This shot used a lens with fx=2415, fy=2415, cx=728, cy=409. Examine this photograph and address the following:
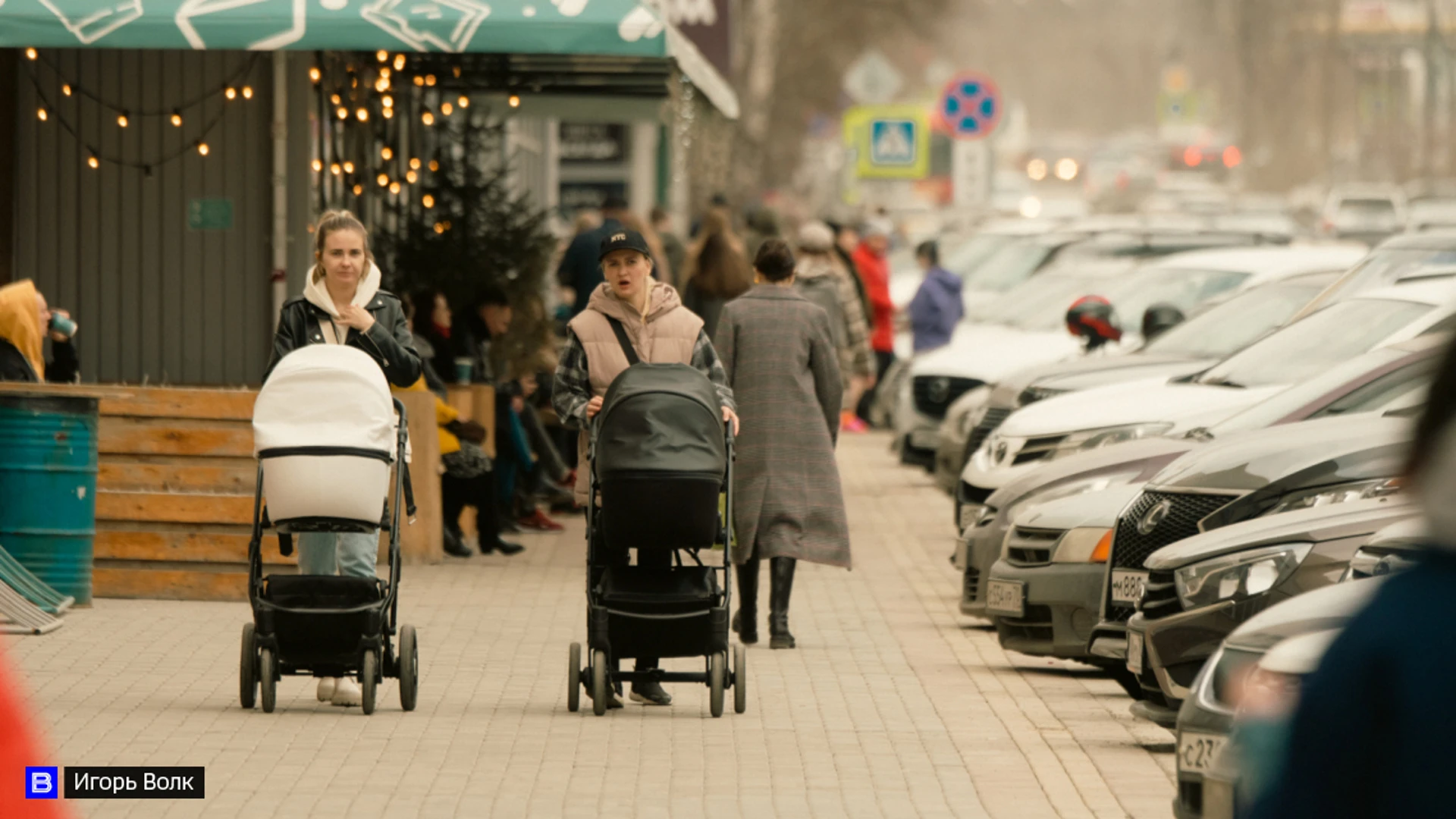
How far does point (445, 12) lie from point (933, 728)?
16.4 ft

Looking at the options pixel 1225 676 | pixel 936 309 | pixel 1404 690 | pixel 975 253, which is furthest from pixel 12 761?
pixel 975 253

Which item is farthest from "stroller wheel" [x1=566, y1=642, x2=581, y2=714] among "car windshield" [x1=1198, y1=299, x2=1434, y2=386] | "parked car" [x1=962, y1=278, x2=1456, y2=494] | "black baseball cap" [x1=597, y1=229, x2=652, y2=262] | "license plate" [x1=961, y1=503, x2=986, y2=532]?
"car windshield" [x1=1198, y1=299, x2=1434, y2=386]

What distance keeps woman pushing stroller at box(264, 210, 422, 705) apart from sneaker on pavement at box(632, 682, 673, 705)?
39.8 inches

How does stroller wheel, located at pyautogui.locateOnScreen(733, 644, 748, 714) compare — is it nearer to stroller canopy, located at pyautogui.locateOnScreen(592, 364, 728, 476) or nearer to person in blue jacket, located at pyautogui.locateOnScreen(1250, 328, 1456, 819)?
stroller canopy, located at pyautogui.locateOnScreen(592, 364, 728, 476)

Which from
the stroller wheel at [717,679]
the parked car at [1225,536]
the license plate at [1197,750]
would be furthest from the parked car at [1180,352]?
the license plate at [1197,750]

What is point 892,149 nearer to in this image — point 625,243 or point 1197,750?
point 625,243

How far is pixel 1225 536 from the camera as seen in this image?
757 centimetres

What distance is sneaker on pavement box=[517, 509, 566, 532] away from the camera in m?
15.1

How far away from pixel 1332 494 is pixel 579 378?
268cm

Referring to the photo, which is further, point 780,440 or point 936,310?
point 936,310

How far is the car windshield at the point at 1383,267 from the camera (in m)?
12.5

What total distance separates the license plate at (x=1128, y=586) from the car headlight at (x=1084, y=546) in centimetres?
81

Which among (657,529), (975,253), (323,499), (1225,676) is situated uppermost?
(975,253)

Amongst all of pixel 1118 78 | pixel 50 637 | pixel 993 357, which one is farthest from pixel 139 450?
pixel 1118 78
